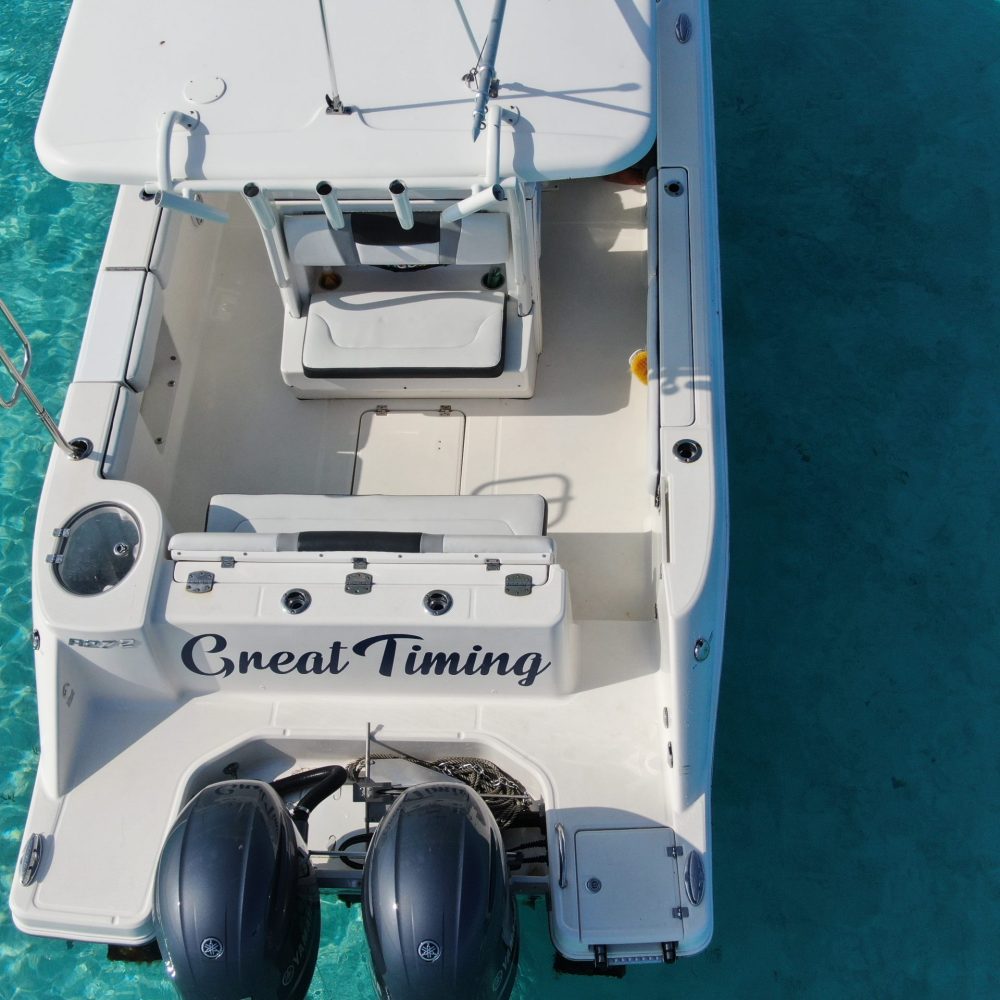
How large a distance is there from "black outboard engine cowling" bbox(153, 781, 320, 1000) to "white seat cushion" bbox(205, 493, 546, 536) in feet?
2.90

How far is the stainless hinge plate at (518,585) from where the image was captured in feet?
9.74

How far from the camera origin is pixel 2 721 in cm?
399

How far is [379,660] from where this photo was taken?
10.0ft

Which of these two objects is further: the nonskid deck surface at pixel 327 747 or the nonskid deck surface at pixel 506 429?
the nonskid deck surface at pixel 506 429

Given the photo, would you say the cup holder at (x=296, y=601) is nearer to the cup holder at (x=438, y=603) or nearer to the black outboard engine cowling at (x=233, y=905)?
the cup holder at (x=438, y=603)

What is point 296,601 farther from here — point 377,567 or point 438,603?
point 438,603

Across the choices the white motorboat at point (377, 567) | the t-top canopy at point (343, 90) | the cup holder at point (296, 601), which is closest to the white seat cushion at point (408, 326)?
the white motorboat at point (377, 567)

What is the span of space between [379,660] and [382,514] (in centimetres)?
43

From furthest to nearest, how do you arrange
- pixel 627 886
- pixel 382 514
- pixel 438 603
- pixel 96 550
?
pixel 382 514, pixel 96 550, pixel 438 603, pixel 627 886

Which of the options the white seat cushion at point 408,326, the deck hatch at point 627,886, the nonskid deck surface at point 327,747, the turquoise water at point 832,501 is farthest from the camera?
the turquoise water at point 832,501

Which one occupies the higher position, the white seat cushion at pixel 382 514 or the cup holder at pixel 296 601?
the white seat cushion at pixel 382 514

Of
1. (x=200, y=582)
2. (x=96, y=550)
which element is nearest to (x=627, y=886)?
(x=200, y=582)

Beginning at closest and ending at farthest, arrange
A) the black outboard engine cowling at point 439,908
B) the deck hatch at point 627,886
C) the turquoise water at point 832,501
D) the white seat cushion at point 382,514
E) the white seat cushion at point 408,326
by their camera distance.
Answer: the black outboard engine cowling at point 439,908, the deck hatch at point 627,886, the white seat cushion at point 382,514, the white seat cushion at point 408,326, the turquoise water at point 832,501

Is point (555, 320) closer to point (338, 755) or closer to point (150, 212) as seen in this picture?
point (150, 212)
